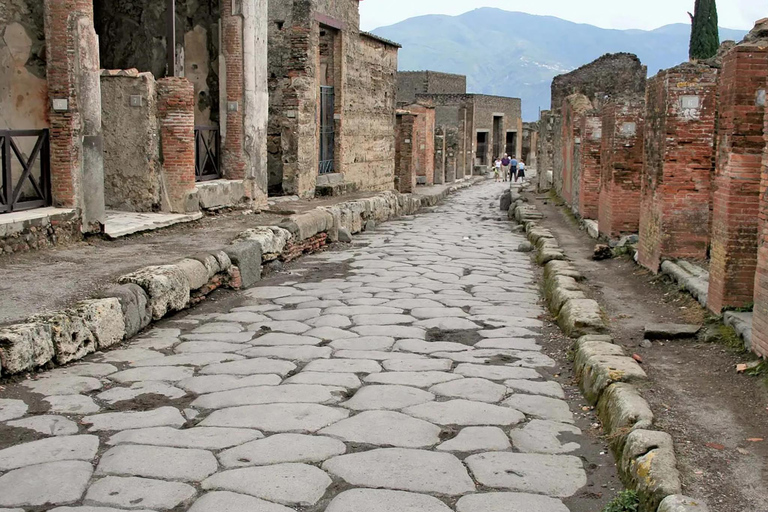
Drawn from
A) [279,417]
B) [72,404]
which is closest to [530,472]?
[279,417]

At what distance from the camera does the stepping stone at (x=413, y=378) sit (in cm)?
482

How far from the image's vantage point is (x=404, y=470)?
3467 mm

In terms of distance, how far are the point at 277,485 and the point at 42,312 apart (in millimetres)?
2599

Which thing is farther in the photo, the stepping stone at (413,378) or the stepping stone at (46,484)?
the stepping stone at (413,378)

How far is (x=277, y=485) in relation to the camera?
10.8 feet

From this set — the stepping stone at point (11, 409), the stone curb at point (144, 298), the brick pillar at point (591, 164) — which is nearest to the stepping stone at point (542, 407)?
the stepping stone at point (11, 409)

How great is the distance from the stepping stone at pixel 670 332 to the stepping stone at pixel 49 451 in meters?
3.68

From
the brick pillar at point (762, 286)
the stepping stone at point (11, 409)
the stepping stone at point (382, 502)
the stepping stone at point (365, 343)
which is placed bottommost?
the stepping stone at point (365, 343)

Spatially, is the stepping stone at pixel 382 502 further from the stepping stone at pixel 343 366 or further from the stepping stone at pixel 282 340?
the stepping stone at pixel 282 340

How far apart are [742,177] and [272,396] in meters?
3.62

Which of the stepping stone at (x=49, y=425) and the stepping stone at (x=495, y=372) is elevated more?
the stepping stone at (x=49, y=425)

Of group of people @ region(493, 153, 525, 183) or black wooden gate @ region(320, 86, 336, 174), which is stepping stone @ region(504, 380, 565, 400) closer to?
black wooden gate @ region(320, 86, 336, 174)

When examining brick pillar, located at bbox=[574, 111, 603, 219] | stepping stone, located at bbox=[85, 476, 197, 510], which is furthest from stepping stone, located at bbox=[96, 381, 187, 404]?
brick pillar, located at bbox=[574, 111, 603, 219]

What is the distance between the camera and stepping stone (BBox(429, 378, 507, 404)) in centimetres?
457
